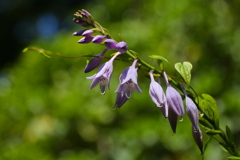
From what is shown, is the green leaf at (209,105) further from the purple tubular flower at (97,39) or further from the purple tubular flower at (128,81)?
the purple tubular flower at (97,39)

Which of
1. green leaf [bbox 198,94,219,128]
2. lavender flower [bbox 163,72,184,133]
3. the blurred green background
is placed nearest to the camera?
lavender flower [bbox 163,72,184,133]

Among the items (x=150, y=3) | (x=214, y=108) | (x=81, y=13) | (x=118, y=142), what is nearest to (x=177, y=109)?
(x=214, y=108)

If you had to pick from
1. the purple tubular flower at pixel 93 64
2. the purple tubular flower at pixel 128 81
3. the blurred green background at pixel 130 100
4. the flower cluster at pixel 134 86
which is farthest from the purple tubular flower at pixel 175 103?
the blurred green background at pixel 130 100

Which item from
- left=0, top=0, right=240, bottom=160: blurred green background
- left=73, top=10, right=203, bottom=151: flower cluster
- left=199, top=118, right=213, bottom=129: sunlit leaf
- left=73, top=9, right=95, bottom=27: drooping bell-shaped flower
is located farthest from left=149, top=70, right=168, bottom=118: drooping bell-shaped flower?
left=0, top=0, right=240, bottom=160: blurred green background

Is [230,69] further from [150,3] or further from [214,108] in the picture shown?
[214,108]

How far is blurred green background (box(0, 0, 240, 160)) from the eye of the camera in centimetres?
342

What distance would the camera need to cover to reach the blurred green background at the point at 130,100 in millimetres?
3418

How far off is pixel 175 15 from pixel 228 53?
0.64m

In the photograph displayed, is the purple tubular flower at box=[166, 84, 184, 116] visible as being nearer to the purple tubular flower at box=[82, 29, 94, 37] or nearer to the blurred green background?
the purple tubular flower at box=[82, 29, 94, 37]

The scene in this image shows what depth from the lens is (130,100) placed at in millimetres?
3580

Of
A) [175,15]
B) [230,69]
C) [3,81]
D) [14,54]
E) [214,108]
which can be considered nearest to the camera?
[214,108]

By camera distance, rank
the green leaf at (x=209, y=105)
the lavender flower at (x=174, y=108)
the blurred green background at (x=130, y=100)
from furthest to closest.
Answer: the blurred green background at (x=130, y=100)
the green leaf at (x=209, y=105)
the lavender flower at (x=174, y=108)

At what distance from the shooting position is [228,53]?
388 centimetres

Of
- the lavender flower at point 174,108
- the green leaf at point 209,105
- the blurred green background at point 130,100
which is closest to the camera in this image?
the lavender flower at point 174,108
